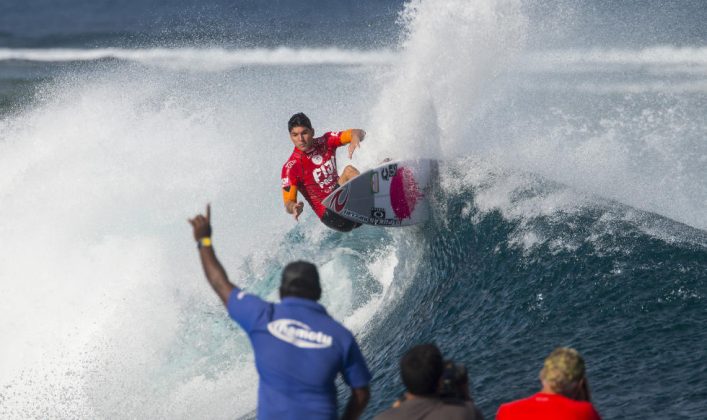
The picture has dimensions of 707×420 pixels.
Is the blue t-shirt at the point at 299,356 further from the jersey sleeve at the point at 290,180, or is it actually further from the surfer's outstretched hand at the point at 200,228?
the jersey sleeve at the point at 290,180

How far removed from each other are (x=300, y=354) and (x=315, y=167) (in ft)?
20.8

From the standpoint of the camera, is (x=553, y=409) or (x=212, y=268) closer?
(x=553, y=409)

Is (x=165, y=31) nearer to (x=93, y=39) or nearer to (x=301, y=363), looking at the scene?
(x=93, y=39)

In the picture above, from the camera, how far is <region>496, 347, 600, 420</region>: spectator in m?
4.15

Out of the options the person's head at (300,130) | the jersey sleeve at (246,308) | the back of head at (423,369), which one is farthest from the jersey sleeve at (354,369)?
the person's head at (300,130)

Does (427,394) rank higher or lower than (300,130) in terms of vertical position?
lower

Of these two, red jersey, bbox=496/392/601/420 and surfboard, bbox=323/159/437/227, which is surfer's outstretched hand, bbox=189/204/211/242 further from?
surfboard, bbox=323/159/437/227

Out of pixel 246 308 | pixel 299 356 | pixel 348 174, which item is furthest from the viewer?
pixel 348 174

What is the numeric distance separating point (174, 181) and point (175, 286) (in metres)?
4.30

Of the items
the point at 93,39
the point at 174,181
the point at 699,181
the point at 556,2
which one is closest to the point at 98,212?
the point at 174,181

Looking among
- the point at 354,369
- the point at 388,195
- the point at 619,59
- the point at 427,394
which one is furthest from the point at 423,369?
the point at 619,59

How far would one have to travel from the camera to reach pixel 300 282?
14.2ft

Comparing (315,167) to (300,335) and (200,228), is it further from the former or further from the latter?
(300,335)

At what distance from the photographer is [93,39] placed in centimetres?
3266
